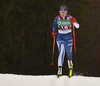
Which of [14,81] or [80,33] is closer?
[14,81]

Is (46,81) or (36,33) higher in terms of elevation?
(36,33)

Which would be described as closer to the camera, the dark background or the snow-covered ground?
the snow-covered ground

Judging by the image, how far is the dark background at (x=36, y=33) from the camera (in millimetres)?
3656

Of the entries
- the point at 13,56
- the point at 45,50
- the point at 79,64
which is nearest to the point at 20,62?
the point at 13,56

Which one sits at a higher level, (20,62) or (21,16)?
(21,16)

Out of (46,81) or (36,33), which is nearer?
(46,81)

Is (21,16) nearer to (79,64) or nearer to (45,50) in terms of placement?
(45,50)

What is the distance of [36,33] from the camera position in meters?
3.77

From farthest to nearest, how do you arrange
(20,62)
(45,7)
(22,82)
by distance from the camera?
(20,62), (45,7), (22,82)

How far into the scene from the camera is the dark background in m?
3.66

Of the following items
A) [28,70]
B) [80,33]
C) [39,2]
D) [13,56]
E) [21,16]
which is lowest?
[28,70]

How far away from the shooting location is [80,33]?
3.71 metres

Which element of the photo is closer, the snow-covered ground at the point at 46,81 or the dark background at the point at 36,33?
the snow-covered ground at the point at 46,81

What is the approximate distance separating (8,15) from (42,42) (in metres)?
0.99
